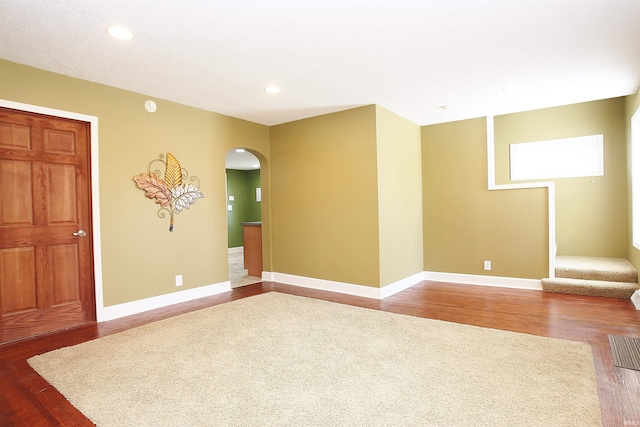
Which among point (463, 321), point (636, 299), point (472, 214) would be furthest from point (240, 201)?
point (636, 299)

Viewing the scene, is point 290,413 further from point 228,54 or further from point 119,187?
point 119,187

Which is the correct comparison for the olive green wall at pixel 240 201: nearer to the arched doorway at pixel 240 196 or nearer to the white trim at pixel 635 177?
the arched doorway at pixel 240 196

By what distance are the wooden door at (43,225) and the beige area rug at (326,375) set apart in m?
0.73

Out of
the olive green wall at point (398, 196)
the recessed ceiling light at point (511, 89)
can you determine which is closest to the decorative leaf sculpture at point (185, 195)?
the olive green wall at point (398, 196)

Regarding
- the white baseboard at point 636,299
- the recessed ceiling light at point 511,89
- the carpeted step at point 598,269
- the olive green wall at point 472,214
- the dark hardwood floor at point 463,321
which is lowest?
the dark hardwood floor at point 463,321

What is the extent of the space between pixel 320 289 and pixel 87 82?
12.3 ft

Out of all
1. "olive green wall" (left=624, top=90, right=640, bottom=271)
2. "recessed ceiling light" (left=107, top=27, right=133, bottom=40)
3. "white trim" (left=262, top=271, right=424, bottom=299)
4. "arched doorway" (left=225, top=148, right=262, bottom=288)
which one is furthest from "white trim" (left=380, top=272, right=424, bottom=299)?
"arched doorway" (left=225, top=148, right=262, bottom=288)

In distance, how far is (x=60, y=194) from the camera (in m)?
3.46

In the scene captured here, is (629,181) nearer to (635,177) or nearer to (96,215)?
(635,177)

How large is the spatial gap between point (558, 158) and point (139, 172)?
5792mm

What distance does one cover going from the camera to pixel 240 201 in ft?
33.9

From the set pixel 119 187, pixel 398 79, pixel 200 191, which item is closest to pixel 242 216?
pixel 200 191

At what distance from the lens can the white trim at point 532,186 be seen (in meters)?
4.69

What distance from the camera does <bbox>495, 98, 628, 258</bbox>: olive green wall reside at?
4.82 metres
